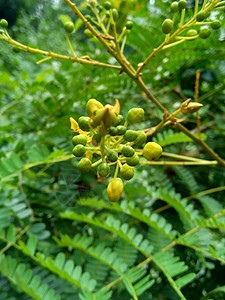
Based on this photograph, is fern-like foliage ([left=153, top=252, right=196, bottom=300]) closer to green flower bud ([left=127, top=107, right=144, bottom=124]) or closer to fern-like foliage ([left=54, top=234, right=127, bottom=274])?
fern-like foliage ([left=54, top=234, right=127, bottom=274])

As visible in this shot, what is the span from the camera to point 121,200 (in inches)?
39.4

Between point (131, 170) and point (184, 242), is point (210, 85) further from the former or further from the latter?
point (131, 170)

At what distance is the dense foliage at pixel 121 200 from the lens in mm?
726

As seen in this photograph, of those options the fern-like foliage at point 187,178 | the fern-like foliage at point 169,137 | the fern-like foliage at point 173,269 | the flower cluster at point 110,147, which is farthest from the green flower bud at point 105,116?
the fern-like foliage at point 187,178

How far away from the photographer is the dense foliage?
73 centimetres

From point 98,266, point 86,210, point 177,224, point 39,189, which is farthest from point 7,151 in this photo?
point 177,224

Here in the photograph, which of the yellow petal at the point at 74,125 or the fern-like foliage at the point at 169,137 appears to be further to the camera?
the fern-like foliage at the point at 169,137

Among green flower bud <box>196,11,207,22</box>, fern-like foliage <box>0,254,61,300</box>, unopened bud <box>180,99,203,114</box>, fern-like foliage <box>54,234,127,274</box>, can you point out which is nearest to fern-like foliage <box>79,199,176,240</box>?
fern-like foliage <box>54,234,127,274</box>

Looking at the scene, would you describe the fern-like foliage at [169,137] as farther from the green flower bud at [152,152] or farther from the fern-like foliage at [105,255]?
the green flower bud at [152,152]

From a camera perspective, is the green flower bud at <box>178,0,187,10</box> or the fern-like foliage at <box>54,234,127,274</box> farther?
the fern-like foliage at <box>54,234,127,274</box>

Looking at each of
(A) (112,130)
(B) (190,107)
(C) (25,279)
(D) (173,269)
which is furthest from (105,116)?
(C) (25,279)

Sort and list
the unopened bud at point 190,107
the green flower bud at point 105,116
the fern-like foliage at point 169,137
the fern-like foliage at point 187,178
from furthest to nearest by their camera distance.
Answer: the fern-like foliage at point 187,178 → the fern-like foliage at point 169,137 → the unopened bud at point 190,107 → the green flower bud at point 105,116

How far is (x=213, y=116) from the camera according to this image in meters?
1.23

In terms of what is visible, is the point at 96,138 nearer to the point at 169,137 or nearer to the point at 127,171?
the point at 127,171
